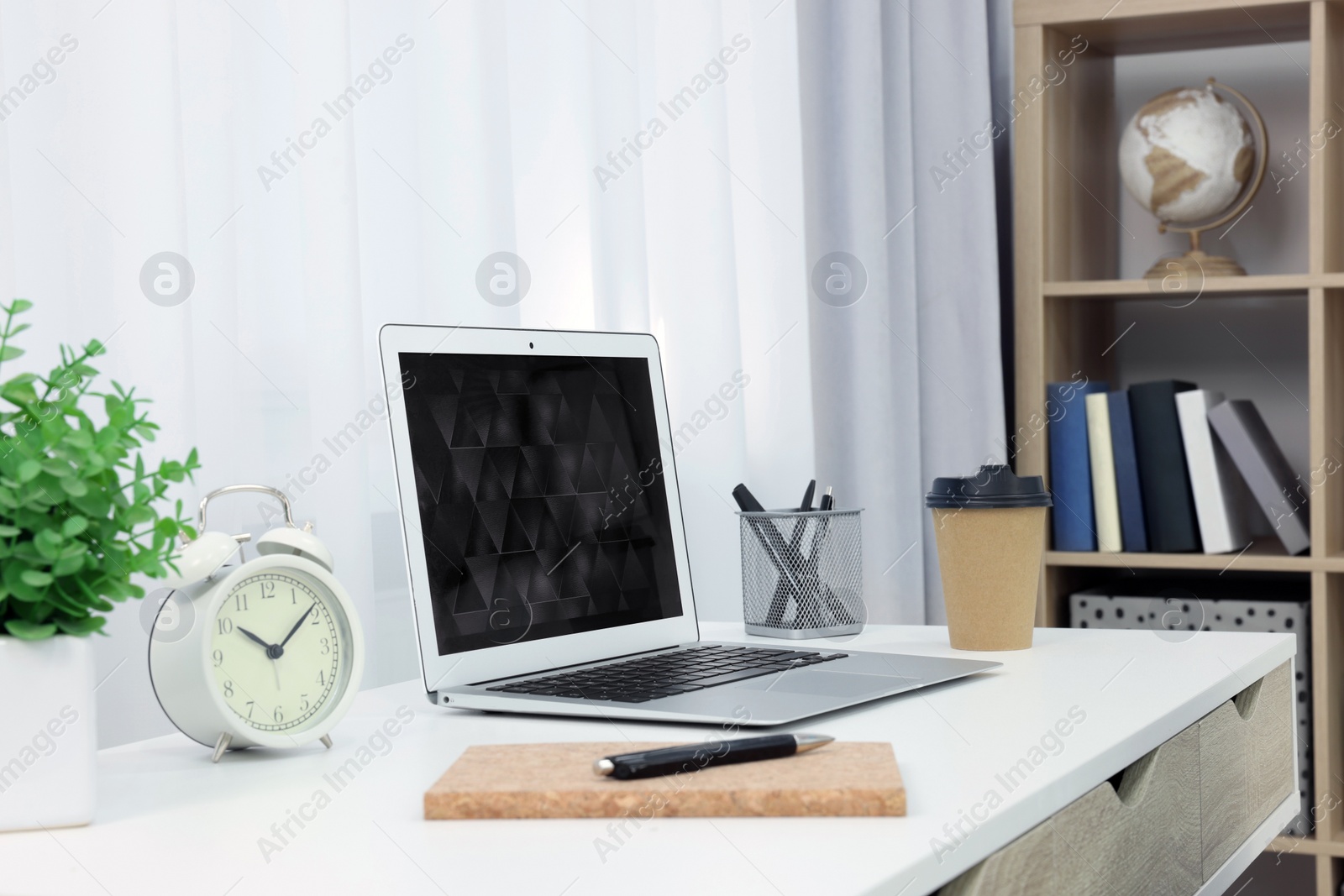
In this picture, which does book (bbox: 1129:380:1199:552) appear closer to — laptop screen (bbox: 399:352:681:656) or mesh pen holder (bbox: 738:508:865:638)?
mesh pen holder (bbox: 738:508:865:638)

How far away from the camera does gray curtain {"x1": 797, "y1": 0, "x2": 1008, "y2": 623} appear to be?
6.00 feet

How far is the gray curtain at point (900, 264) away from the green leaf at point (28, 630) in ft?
4.16

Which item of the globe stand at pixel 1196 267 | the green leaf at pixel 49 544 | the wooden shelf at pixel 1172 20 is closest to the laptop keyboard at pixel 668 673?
the green leaf at pixel 49 544

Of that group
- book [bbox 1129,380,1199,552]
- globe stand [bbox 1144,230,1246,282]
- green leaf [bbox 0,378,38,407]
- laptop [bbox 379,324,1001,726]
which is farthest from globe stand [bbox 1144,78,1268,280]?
green leaf [bbox 0,378,38,407]

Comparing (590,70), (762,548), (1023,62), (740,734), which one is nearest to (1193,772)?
(740,734)

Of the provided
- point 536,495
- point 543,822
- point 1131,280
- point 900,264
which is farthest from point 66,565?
point 1131,280

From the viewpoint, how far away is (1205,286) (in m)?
1.91

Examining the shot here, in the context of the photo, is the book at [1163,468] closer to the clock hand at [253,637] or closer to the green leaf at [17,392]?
the clock hand at [253,637]

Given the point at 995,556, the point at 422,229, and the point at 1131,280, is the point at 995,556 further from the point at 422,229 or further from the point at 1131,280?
the point at 1131,280

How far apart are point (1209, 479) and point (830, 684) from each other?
3.90ft

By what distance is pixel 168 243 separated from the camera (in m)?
1.01

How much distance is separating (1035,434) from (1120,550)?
0.71 feet

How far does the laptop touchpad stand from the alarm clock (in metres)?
0.30

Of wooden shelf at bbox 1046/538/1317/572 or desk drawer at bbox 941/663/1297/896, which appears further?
wooden shelf at bbox 1046/538/1317/572
